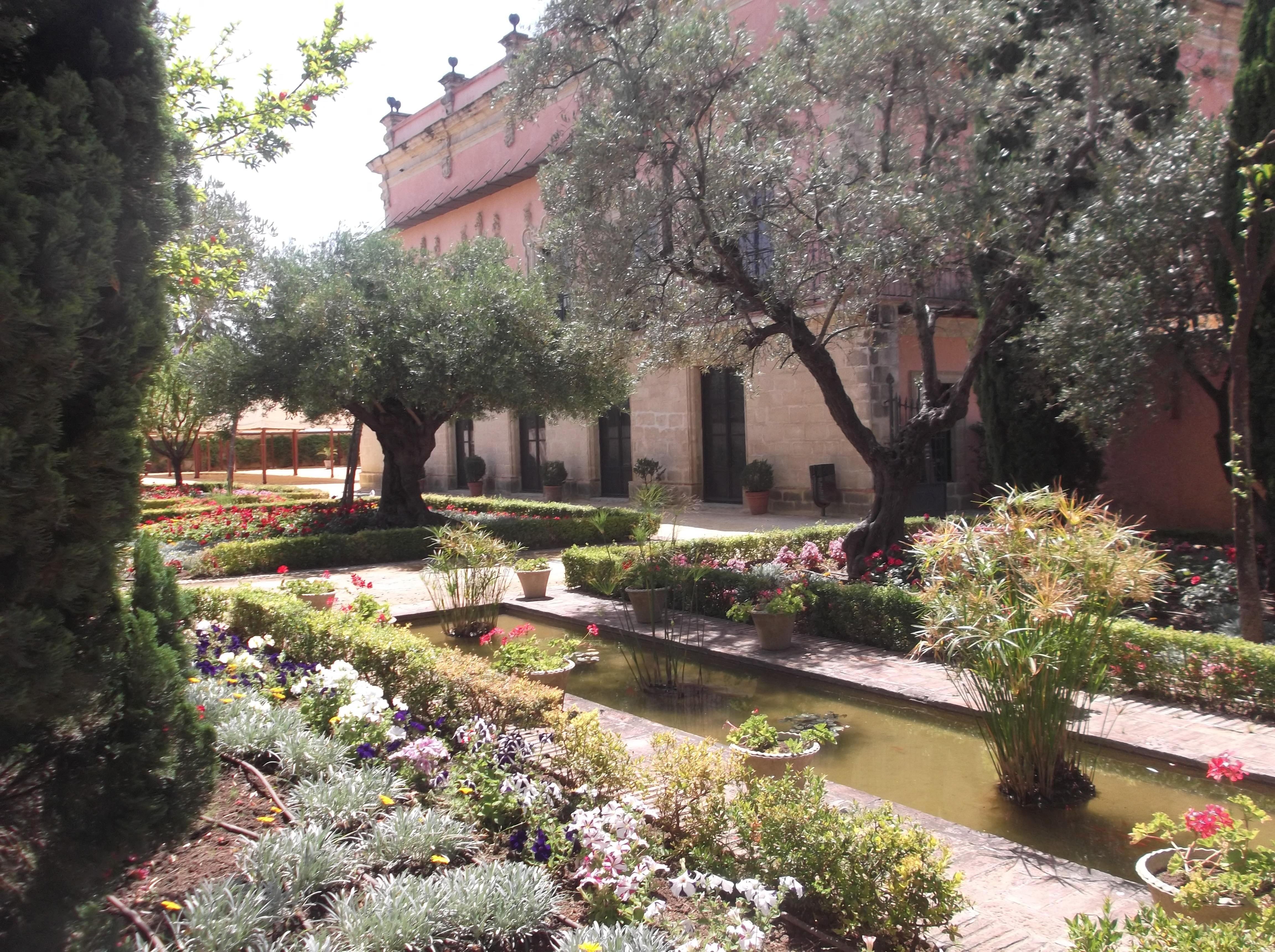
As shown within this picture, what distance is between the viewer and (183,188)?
339 cm

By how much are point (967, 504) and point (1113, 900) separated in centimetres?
1338

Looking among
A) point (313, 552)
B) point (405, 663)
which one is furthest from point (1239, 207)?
point (313, 552)

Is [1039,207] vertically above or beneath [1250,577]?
above

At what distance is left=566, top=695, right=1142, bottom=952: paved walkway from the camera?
9.69 feet

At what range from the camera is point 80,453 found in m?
2.53

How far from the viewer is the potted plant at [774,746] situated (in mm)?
4078

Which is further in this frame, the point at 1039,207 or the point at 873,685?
the point at 1039,207

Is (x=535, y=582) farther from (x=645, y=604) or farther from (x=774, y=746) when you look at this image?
(x=774, y=746)

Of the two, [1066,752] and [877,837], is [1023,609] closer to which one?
[1066,752]

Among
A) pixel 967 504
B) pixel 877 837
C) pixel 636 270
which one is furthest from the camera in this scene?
pixel 967 504

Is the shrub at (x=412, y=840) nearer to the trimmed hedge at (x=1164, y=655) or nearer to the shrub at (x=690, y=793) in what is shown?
the shrub at (x=690, y=793)

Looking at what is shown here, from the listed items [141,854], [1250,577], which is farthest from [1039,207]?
[141,854]

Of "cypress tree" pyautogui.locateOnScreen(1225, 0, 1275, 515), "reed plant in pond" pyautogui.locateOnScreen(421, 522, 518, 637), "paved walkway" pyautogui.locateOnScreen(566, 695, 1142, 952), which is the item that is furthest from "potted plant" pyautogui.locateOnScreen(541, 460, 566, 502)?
"paved walkway" pyautogui.locateOnScreen(566, 695, 1142, 952)

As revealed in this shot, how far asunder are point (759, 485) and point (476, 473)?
32.4 feet
